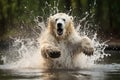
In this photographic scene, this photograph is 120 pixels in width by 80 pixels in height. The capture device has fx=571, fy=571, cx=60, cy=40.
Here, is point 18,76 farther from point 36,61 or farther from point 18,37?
point 18,37

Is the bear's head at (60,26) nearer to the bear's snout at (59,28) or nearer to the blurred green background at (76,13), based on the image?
the bear's snout at (59,28)

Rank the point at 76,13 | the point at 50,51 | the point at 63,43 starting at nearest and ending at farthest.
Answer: the point at 50,51
the point at 63,43
the point at 76,13

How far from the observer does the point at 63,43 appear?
12.2 m

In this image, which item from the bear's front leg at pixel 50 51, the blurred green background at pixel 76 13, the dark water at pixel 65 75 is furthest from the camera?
the blurred green background at pixel 76 13

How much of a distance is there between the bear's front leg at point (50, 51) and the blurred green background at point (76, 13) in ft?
36.8

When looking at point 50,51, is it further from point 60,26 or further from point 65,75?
point 65,75

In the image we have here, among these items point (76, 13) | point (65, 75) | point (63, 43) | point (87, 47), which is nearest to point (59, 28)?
point (63, 43)

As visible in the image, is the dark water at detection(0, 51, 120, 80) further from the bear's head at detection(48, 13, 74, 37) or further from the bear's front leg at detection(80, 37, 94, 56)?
the bear's head at detection(48, 13, 74, 37)

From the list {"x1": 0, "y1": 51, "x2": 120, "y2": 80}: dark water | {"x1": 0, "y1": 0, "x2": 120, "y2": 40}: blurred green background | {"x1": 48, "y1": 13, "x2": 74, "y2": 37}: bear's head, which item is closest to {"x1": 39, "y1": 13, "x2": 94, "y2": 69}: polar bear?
{"x1": 48, "y1": 13, "x2": 74, "y2": 37}: bear's head

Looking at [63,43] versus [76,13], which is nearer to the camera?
[63,43]

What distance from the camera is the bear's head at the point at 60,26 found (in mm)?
12242

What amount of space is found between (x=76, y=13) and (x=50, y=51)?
39.7 ft

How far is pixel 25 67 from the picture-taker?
12352mm

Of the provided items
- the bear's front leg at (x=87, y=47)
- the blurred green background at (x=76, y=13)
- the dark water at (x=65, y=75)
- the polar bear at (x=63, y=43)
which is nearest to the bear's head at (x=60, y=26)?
the polar bear at (x=63, y=43)
